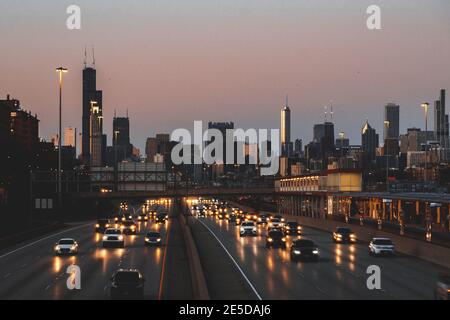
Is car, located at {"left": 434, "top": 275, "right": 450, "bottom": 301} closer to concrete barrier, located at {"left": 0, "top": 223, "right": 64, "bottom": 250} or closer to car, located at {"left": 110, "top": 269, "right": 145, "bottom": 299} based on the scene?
car, located at {"left": 110, "top": 269, "right": 145, "bottom": 299}

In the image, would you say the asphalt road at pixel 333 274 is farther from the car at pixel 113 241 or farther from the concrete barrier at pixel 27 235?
the concrete barrier at pixel 27 235

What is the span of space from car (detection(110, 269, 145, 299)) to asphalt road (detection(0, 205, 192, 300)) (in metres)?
1.86

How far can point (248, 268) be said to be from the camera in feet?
158

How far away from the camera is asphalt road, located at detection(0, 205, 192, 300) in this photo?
3631 centimetres

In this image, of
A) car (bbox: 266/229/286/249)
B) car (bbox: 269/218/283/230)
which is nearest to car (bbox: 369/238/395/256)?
car (bbox: 266/229/286/249)

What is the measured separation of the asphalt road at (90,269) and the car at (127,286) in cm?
186

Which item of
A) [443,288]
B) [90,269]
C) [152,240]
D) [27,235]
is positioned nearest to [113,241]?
[152,240]

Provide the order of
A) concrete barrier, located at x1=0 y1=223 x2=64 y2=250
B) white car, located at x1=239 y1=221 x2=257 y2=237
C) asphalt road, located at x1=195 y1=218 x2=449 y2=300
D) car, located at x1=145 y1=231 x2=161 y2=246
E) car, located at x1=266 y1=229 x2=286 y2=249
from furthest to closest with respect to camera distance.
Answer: white car, located at x1=239 y1=221 x2=257 y2=237 < concrete barrier, located at x1=0 y1=223 x2=64 y2=250 < car, located at x1=145 y1=231 x2=161 y2=246 < car, located at x1=266 y1=229 x2=286 y2=249 < asphalt road, located at x1=195 y1=218 x2=449 y2=300

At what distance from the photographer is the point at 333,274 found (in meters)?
44.3

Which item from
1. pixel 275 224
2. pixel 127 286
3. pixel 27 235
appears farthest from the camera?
pixel 275 224

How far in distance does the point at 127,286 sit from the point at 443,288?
1145 cm

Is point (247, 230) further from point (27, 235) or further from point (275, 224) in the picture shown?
point (27, 235)
